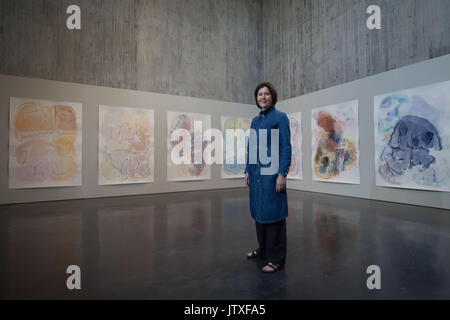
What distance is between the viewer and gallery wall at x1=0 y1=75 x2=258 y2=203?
689 cm

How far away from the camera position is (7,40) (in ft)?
23.3

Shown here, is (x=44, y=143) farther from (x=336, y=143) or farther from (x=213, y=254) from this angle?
(x=336, y=143)

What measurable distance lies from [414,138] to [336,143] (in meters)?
2.21

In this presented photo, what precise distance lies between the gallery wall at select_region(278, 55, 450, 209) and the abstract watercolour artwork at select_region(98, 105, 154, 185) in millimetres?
5510

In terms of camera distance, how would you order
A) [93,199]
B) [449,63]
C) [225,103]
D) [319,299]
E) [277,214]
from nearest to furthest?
[319,299], [277,214], [449,63], [93,199], [225,103]

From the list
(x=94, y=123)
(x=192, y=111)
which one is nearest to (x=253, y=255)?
(x=94, y=123)

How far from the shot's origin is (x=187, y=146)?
30.9ft

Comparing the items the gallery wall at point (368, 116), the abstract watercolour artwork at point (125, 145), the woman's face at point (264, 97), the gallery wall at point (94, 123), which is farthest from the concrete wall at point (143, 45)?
the woman's face at point (264, 97)

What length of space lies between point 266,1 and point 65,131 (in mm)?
9897

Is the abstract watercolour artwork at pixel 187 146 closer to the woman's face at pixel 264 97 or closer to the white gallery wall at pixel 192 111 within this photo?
the white gallery wall at pixel 192 111

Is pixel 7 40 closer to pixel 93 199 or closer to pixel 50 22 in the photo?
pixel 50 22

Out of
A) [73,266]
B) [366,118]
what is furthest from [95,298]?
[366,118]

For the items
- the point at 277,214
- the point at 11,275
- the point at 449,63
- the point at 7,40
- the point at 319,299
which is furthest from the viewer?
the point at 7,40

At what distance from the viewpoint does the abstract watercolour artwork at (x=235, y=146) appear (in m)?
10.3
